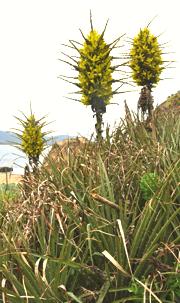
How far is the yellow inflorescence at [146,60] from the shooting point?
44.7 feet

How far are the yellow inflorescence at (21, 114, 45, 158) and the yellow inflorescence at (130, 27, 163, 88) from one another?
9.95 ft

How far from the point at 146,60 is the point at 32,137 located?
3.79 metres

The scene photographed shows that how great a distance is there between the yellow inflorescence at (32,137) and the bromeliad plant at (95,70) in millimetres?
2929

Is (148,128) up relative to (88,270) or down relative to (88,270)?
up

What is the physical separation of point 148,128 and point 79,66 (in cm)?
428

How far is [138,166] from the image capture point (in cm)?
462

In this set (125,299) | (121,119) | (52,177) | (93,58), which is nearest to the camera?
(125,299)

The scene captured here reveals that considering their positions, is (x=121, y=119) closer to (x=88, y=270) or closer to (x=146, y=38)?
(x=88, y=270)

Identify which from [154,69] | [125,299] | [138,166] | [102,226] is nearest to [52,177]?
[138,166]

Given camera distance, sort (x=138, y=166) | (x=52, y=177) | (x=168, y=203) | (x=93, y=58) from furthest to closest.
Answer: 1. (x=93, y=58)
2. (x=52, y=177)
3. (x=138, y=166)
4. (x=168, y=203)

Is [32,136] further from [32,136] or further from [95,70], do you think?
[95,70]

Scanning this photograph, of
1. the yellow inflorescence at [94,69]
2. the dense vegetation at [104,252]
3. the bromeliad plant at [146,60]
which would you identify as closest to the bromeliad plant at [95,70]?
the yellow inflorescence at [94,69]

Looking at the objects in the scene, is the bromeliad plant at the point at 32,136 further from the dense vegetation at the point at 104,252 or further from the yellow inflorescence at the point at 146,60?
the dense vegetation at the point at 104,252

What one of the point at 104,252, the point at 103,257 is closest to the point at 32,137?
the point at 103,257
